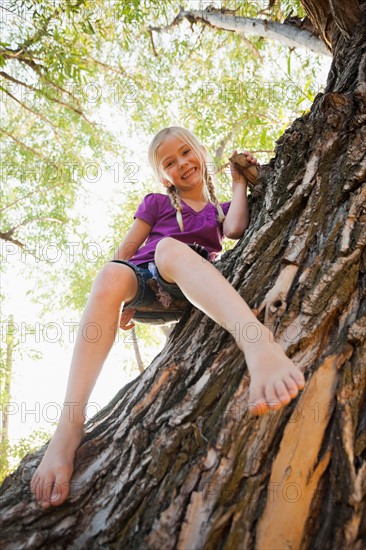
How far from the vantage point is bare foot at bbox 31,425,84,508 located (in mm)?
929

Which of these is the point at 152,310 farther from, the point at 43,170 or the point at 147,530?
the point at 43,170

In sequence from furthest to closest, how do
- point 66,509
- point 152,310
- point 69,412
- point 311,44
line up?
point 311,44
point 152,310
point 69,412
point 66,509

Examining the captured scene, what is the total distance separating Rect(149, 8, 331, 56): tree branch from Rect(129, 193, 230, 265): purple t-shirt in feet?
3.06

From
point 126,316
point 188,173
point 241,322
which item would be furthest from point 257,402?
point 188,173

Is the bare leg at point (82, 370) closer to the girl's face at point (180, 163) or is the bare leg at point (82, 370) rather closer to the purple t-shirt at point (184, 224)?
the purple t-shirt at point (184, 224)

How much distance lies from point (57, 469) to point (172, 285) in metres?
0.58

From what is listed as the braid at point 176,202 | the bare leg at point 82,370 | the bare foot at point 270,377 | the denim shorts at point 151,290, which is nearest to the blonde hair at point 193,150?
the braid at point 176,202

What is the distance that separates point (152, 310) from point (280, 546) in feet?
3.01

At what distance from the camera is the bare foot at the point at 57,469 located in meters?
0.93

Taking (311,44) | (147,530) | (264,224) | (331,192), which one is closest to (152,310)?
(264,224)

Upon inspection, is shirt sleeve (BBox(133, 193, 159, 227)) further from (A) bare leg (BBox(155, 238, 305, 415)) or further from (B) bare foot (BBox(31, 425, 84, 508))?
(B) bare foot (BBox(31, 425, 84, 508))

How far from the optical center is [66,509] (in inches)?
35.7

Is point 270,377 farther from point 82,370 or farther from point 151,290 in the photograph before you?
point 151,290

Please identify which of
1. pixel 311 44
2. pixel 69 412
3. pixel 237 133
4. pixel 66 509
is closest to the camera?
pixel 66 509
